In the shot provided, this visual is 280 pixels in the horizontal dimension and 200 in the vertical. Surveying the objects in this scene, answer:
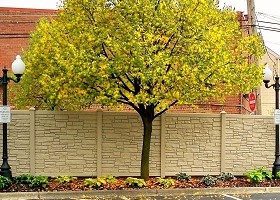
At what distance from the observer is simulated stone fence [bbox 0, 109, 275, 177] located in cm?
1499

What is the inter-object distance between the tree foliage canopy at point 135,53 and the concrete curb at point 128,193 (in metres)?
2.32

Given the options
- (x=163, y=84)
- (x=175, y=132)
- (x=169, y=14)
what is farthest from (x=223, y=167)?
(x=169, y=14)

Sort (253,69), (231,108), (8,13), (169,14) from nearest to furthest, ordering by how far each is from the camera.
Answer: (169,14) < (253,69) < (231,108) < (8,13)

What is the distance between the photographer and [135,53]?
12930mm

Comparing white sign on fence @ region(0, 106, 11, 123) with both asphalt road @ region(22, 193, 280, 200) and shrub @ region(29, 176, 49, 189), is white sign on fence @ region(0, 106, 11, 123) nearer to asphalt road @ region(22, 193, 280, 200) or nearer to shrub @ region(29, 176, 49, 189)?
shrub @ region(29, 176, 49, 189)

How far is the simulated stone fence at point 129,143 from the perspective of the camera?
49.2 ft

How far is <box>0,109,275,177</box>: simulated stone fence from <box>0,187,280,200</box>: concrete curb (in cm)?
192

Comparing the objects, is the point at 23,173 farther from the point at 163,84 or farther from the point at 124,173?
the point at 163,84

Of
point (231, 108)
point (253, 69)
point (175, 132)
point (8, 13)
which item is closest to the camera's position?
point (253, 69)

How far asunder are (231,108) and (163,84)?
14658 millimetres

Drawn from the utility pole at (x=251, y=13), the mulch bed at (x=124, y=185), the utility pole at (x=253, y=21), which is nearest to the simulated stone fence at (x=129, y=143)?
the mulch bed at (x=124, y=185)

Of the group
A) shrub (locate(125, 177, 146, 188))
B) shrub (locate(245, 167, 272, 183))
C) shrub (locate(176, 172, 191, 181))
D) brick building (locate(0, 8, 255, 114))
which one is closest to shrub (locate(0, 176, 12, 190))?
shrub (locate(125, 177, 146, 188))

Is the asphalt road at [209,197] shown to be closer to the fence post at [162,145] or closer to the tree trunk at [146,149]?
the tree trunk at [146,149]

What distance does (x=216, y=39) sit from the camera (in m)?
13.8
